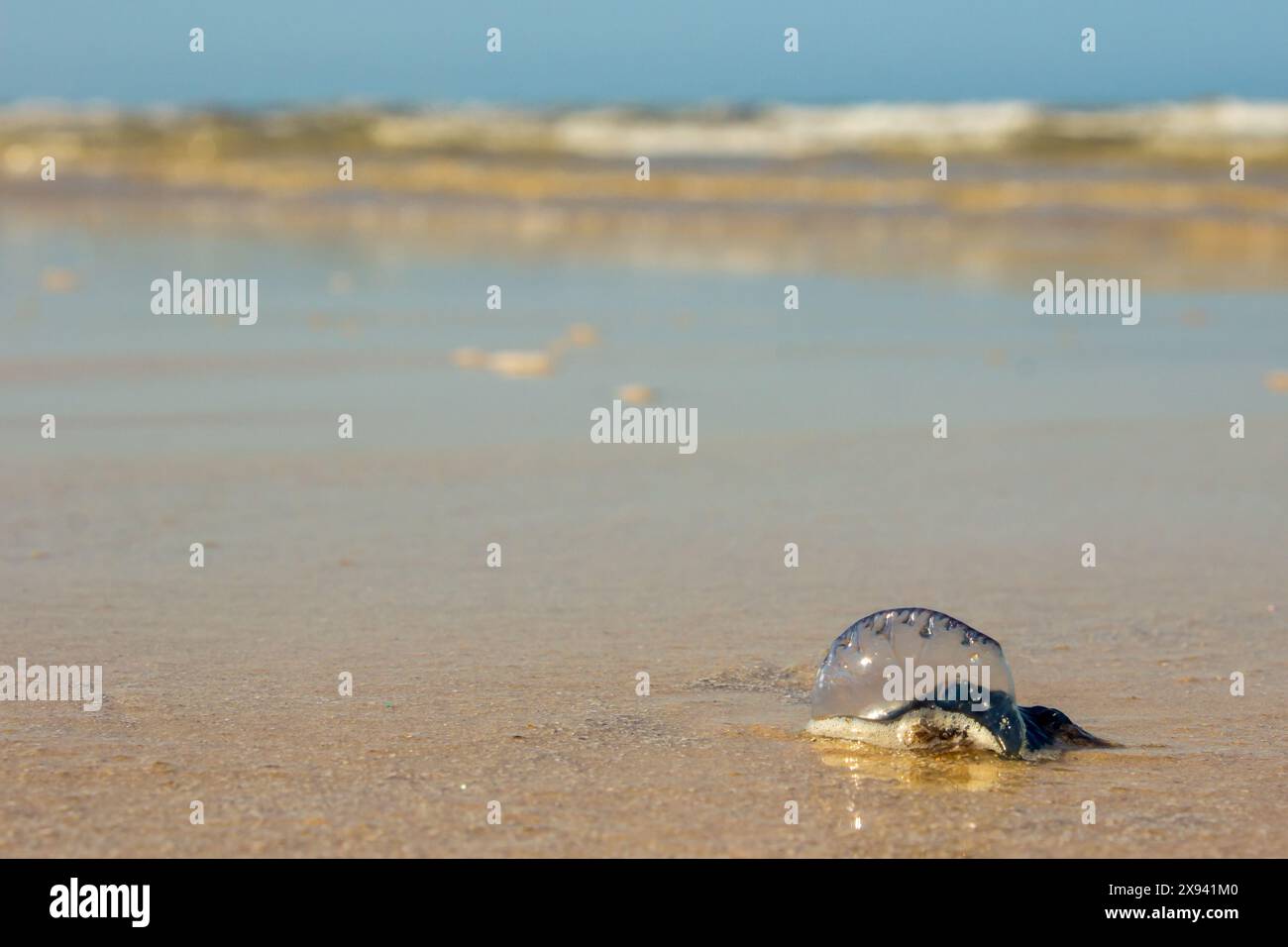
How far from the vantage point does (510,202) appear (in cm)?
2117

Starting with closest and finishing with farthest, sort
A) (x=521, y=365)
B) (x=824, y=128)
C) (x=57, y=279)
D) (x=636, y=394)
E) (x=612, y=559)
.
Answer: (x=612, y=559) → (x=636, y=394) → (x=521, y=365) → (x=57, y=279) → (x=824, y=128)

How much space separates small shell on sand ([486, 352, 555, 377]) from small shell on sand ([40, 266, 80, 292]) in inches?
153

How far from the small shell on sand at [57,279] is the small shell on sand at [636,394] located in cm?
482

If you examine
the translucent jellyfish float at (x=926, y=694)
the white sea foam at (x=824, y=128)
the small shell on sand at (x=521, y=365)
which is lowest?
the translucent jellyfish float at (x=926, y=694)

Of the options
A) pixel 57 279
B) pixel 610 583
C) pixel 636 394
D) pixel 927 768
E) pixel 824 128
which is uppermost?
pixel 824 128

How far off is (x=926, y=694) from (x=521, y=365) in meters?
4.82

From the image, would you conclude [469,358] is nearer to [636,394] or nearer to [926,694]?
[636,394]

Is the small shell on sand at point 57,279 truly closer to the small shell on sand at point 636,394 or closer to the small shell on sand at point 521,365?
the small shell on sand at point 521,365

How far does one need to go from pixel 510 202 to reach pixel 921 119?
67.9ft

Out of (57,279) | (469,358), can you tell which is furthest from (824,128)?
(469,358)

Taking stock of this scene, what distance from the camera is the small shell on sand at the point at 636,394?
7125 mm

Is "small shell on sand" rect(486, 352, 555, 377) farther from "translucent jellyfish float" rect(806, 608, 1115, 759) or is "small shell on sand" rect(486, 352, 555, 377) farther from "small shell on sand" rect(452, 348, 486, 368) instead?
"translucent jellyfish float" rect(806, 608, 1115, 759)

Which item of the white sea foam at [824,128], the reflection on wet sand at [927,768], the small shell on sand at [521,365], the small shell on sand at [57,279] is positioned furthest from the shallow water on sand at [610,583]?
the white sea foam at [824,128]

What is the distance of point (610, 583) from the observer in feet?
14.8
